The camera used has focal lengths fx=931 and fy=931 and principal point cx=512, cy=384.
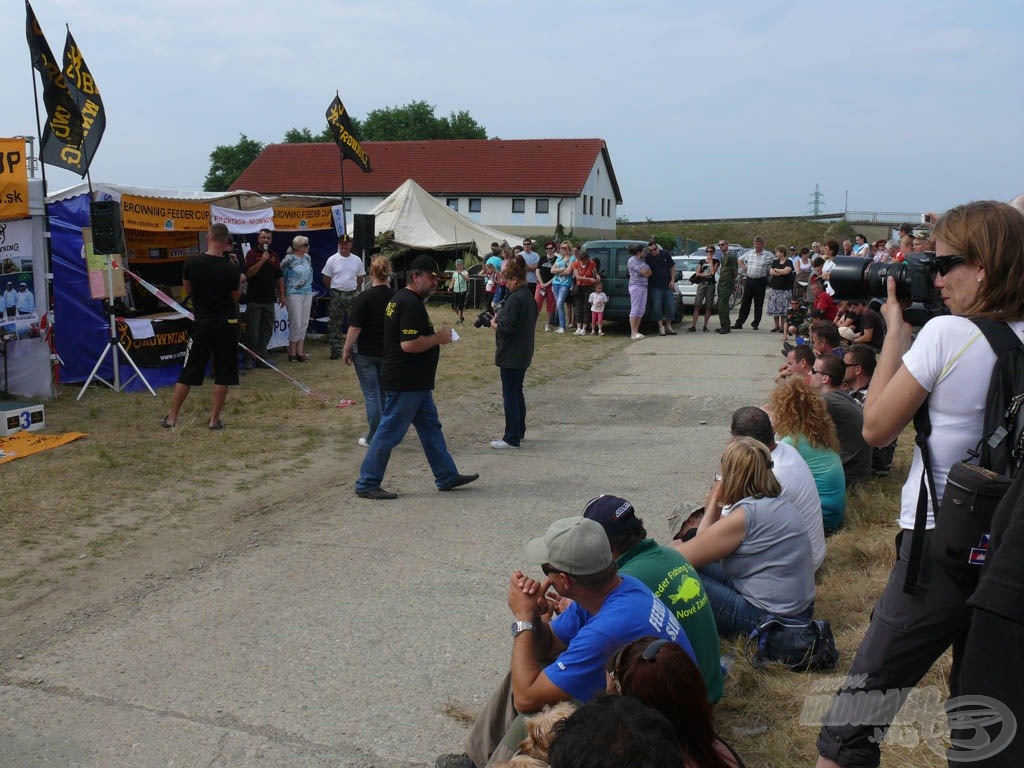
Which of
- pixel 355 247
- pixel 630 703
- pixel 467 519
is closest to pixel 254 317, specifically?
pixel 355 247

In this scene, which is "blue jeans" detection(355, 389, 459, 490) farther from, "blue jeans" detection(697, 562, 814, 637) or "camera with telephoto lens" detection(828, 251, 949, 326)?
"camera with telephoto lens" detection(828, 251, 949, 326)

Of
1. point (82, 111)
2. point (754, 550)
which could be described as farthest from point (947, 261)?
point (82, 111)

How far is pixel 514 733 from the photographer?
3.21m

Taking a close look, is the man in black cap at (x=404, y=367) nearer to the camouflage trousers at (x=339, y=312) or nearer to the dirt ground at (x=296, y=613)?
the dirt ground at (x=296, y=613)

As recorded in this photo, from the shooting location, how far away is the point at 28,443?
8.76m

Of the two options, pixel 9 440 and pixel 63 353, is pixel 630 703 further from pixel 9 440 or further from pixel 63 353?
pixel 63 353

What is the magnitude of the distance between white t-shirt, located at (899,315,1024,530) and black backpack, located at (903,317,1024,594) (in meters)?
0.02

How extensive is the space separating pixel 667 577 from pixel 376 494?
4259 millimetres

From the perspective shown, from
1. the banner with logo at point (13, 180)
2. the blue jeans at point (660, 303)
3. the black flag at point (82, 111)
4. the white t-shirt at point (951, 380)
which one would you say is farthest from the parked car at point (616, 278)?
the white t-shirt at point (951, 380)

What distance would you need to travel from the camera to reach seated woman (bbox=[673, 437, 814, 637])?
445 cm

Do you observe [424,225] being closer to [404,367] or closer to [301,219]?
[301,219]

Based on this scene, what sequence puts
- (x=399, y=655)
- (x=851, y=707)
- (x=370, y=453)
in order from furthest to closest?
(x=370, y=453), (x=399, y=655), (x=851, y=707)

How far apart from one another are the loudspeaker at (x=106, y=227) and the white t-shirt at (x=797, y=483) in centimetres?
837

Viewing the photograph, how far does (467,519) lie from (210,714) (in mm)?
3152
